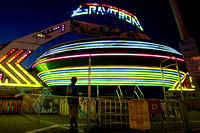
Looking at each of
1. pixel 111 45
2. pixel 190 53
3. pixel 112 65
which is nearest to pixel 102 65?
pixel 112 65

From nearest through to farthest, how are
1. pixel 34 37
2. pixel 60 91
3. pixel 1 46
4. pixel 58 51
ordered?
pixel 58 51, pixel 60 91, pixel 1 46, pixel 34 37

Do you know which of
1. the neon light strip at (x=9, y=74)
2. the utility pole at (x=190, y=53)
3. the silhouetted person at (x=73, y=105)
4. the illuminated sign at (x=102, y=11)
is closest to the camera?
the utility pole at (x=190, y=53)

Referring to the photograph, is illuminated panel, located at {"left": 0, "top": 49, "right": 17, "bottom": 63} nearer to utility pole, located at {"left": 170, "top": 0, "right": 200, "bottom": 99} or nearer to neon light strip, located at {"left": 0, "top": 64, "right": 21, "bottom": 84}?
neon light strip, located at {"left": 0, "top": 64, "right": 21, "bottom": 84}

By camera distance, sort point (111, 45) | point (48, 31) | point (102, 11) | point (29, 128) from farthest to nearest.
A: point (102, 11) → point (48, 31) → point (111, 45) → point (29, 128)

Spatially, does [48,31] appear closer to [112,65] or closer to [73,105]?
[112,65]

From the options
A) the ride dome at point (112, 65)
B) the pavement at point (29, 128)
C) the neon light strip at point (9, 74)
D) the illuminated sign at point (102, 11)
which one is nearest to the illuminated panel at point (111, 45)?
the ride dome at point (112, 65)

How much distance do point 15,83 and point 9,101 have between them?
4.58 feet

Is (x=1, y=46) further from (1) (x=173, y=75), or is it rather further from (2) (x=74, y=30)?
(1) (x=173, y=75)

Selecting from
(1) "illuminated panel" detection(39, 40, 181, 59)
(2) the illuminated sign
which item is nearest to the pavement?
(1) "illuminated panel" detection(39, 40, 181, 59)

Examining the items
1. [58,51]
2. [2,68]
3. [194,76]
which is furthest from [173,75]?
[2,68]

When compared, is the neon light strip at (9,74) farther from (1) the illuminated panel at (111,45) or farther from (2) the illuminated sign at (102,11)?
(2) the illuminated sign at (102,11)

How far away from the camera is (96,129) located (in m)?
4.74

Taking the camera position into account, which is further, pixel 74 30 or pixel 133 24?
pixel 133 24

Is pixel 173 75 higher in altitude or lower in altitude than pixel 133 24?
lower
